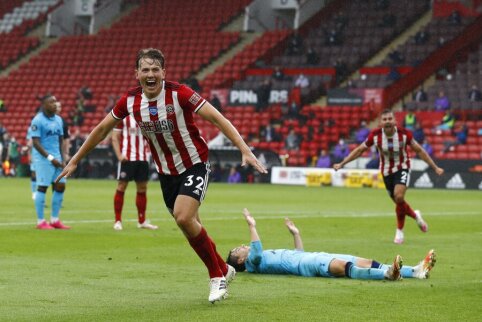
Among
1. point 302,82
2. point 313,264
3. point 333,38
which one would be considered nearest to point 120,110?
point 313,264

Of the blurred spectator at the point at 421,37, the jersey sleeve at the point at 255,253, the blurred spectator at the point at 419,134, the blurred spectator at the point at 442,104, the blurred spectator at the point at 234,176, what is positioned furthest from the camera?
the blurred spectator at the point at 421,37

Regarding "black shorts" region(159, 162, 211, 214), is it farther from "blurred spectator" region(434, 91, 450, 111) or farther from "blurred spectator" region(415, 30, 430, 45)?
"blurred spectator" region(415, 30, 430, 45)

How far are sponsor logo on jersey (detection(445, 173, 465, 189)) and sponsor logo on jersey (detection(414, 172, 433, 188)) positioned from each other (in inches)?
27.3

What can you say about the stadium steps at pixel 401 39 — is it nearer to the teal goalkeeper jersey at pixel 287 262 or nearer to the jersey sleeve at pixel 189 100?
the teal goalkeeper jersey at pixel 287 262

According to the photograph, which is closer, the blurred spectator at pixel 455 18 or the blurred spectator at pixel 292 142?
the blurred spectator at pixel 292 142

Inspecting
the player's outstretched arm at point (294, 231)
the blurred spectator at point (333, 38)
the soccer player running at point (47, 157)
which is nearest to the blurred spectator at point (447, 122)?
the blurred spectator at point (333, 38)

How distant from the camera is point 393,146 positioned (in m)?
17.4

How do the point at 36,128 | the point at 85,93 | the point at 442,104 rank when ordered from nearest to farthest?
the point at 36,128 → the point at 442,104 → the point at 85,93

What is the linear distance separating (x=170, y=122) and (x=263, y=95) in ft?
124

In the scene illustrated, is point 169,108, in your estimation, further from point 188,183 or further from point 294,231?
point 294,231

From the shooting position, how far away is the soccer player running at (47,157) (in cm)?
1792

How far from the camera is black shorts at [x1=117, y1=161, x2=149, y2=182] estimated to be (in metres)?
18.7

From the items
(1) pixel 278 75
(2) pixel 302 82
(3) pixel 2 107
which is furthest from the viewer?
(3) pixel 2 107

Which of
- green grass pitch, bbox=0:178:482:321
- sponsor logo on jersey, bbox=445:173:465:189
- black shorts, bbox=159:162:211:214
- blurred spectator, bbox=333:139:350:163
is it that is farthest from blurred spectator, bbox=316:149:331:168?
black shorts, bbox=159:162:211:214
